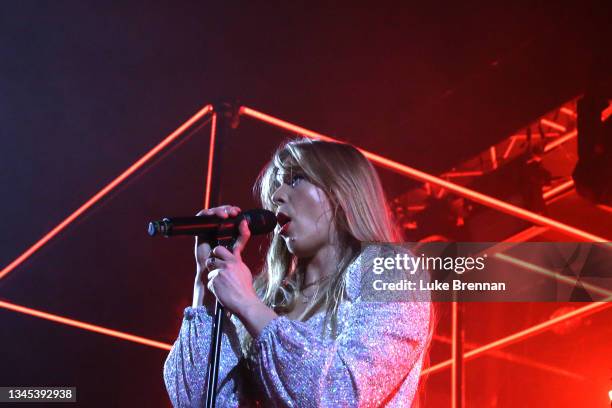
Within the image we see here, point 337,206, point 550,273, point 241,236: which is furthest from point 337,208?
point 550,273

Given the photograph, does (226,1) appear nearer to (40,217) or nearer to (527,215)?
(40,217)

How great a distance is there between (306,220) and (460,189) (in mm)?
1520

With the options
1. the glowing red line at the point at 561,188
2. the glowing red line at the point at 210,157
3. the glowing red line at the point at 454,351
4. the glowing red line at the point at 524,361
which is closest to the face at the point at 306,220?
the glowing red line at the point at 210,157

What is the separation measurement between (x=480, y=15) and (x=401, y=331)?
5.40 feet

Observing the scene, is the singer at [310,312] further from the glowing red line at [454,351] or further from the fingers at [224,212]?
the glowing red line at [454,351]

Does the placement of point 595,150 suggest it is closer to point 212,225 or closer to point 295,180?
point 295,180

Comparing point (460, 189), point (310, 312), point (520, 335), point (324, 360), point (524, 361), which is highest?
point (460, 189)

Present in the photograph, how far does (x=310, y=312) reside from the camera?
4.12 feet

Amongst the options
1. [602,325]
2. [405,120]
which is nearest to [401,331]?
[405,120]

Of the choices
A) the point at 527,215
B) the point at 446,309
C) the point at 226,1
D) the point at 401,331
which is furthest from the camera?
the point at 446,309

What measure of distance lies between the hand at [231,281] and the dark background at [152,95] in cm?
146

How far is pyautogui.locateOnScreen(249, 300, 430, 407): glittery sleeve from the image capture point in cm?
102

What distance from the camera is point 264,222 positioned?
1169 millimetres

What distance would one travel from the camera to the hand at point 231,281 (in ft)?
3.51
